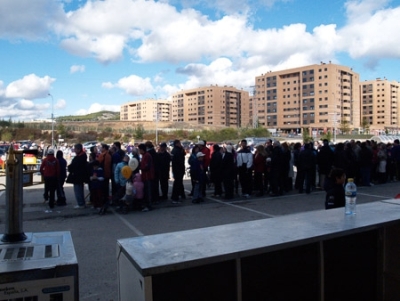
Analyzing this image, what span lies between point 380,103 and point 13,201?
178808 mm

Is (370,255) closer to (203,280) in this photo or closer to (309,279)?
(309,279)

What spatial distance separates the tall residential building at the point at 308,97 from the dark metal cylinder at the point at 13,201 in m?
127

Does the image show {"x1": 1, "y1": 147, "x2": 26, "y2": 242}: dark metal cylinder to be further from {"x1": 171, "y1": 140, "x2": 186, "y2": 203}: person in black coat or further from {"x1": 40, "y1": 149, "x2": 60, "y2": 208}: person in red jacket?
{"x1": 171, "y1": 140, "x2": 186, "y2": 203}: person in black coat

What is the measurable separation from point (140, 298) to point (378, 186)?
48.2ft

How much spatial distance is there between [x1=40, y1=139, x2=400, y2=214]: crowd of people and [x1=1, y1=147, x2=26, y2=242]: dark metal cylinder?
7539 mm

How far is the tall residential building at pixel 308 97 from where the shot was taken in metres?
129

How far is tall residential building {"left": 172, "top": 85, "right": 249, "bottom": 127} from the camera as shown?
178 meters

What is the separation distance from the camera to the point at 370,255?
371 centimetres

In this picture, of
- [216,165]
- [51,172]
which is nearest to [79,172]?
[51,172]

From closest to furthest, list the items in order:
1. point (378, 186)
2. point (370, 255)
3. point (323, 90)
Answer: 1. point (370, 255)
2. point (378, 186)
3. point (323, 90)

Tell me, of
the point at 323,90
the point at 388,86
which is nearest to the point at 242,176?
the point at 323,90

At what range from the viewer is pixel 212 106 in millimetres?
177875

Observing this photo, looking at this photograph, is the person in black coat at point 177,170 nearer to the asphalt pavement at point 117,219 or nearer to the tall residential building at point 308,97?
the asphalt pavement at point 117,219

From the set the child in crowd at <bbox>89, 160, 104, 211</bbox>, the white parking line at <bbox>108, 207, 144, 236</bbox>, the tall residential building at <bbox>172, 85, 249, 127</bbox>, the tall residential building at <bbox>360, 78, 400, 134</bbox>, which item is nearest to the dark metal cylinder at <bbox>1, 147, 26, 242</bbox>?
the white parking line at <bbox>108, 207, 144, 236</bbox>
